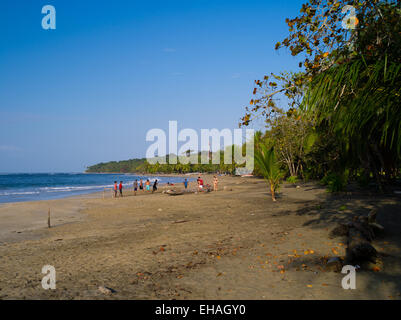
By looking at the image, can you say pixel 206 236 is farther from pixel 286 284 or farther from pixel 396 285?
pixel 396 285

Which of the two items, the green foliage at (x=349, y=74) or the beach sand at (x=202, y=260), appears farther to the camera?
the beach sand at (x=202, y=260)

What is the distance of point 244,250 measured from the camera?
21.9 feet

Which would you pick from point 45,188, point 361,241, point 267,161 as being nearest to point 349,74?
point 361,241

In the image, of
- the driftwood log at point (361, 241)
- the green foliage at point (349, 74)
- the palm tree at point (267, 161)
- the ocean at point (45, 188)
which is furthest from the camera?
the ocean at point (45, 188)

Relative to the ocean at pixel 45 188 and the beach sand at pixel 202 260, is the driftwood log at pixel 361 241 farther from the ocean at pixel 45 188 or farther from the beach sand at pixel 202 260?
the ocean at pixel 45 188

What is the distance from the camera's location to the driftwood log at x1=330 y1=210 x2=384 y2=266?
495 cm

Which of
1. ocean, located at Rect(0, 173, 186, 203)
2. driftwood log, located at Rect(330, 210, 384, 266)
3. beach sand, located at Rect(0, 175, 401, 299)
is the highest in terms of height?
driftwood log, located at Rect(330, 210, 384, 266)

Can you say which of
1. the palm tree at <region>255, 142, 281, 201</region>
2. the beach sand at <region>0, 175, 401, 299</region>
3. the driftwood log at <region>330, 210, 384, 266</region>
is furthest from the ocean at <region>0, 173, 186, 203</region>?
the driftwood log at <region>330, 210, 384, 266</region>

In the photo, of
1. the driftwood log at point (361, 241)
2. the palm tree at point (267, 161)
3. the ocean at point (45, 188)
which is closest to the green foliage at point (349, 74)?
the driftwood log at point (361, 241)

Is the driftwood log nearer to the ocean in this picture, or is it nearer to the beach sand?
the beach sand

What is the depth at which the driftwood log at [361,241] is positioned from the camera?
4.95 m

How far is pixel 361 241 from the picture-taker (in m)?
5.14

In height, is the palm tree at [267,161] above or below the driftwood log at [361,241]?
above
